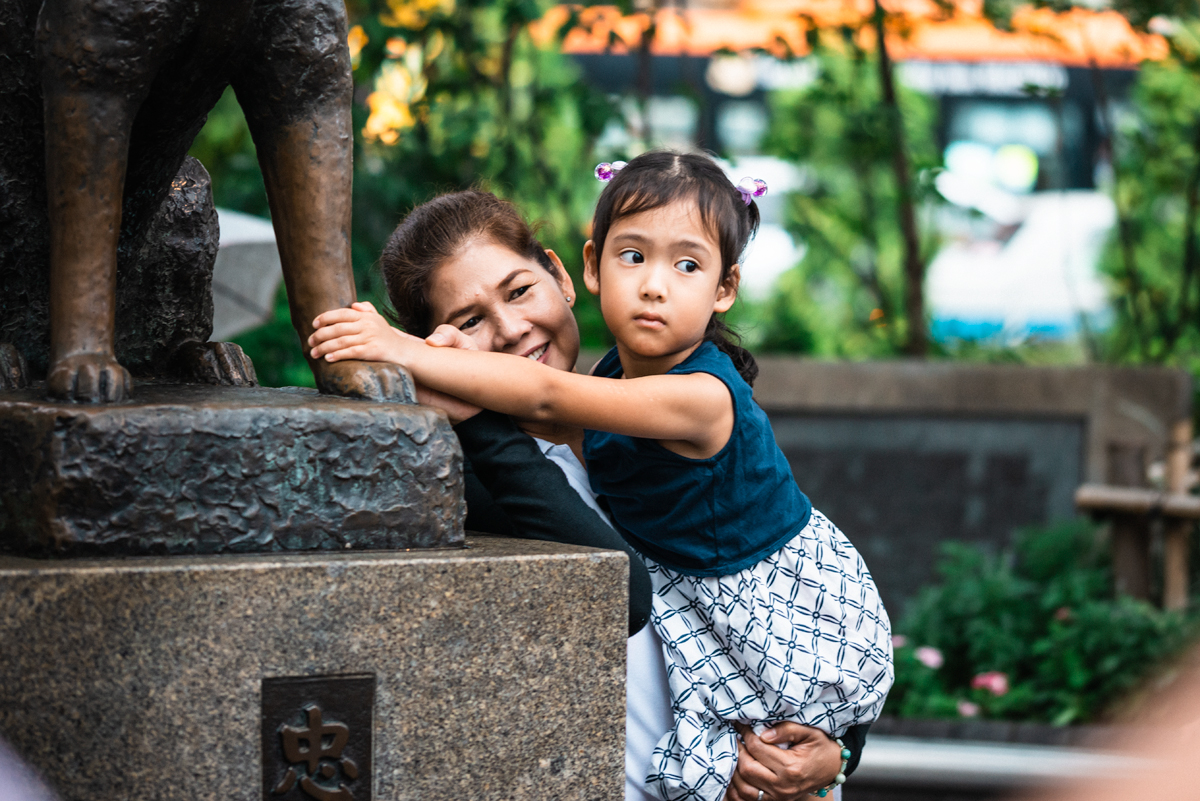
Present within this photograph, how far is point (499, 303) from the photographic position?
178cm

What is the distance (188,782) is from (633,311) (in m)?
0.82

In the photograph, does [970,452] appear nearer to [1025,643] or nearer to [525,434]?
[1025,643]

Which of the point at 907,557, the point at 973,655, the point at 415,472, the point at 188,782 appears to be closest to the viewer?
the point at 188,782

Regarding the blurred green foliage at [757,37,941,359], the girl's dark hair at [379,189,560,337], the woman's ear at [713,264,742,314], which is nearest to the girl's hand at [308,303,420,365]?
the girl's dark hair at [379,189,560,337]

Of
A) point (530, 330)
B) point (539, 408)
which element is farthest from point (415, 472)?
point (530, 330)

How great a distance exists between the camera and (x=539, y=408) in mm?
1581

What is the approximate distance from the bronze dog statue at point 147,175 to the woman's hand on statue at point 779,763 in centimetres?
71

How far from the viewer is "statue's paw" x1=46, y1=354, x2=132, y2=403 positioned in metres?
1.39

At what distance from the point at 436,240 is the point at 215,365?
380 mm

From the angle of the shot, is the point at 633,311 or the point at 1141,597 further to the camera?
the point at 1141,597

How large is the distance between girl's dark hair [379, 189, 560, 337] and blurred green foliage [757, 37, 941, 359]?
4.41 m

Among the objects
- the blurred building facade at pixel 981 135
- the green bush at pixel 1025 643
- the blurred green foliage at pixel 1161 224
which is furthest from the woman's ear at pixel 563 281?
the blurred green foliage at pixel 1161 224

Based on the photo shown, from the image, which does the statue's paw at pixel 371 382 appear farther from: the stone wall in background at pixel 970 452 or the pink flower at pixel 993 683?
the stone wall in background at pixel 970 452

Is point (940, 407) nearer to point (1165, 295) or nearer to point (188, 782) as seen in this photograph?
point (1165, 295)
